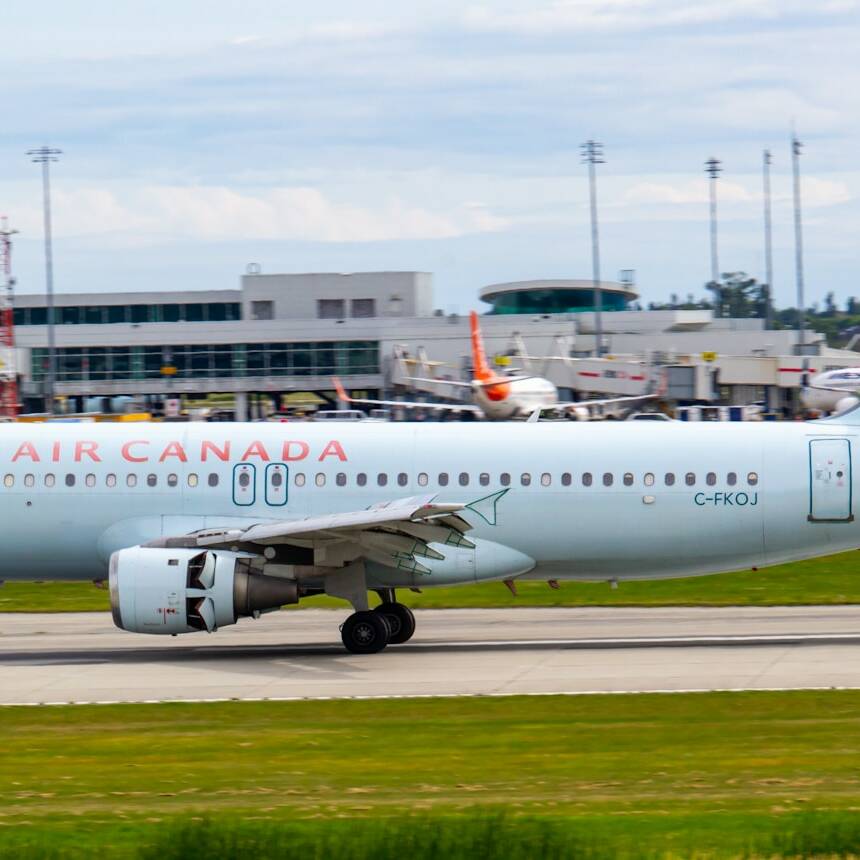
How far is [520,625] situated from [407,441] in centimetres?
460

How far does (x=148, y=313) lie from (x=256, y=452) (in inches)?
3191

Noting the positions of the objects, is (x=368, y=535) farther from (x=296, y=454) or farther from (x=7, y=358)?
(x=7, y=358)

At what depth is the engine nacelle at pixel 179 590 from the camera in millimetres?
22078

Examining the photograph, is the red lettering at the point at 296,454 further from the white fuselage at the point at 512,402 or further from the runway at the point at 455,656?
the white fuselage at the point at 512,402

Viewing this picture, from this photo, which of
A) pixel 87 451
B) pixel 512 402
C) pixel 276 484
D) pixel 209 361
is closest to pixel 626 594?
pixel 276 484

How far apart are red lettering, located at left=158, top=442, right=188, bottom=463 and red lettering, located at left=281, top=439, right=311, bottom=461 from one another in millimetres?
1555

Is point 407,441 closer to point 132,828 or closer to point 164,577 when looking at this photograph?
point 164,577

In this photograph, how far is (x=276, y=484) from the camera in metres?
23.8

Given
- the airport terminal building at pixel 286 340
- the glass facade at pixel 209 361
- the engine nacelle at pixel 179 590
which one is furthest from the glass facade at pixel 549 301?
the engine nacelle at pixel 179 590

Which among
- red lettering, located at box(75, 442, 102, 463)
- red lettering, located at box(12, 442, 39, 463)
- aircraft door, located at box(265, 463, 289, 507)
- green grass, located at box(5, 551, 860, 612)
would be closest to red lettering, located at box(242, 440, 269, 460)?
aircraft door, located at box(265, 463, 289, 507)

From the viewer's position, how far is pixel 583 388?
81.4 m

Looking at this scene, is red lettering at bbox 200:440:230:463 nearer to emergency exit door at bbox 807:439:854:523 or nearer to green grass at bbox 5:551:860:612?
green grass at bbox 5:551:860:612

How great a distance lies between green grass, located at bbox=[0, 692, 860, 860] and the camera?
12.1 m

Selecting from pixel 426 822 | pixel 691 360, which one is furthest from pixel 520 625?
pixel 691 360
